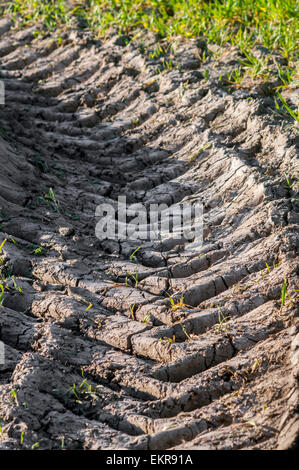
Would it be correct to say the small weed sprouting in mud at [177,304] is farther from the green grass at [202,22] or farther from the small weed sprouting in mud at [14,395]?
the green grass at [202,22]

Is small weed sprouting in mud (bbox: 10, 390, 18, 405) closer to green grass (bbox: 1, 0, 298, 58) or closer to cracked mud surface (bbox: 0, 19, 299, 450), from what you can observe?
cracked mud surface (bbox: 0, 19, 299, 450)

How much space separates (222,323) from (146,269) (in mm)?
602

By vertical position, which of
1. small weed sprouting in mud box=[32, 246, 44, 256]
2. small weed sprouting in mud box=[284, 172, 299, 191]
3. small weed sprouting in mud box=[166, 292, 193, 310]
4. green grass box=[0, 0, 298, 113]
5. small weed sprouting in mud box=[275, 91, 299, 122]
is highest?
green grass box=[0, 0, 298, 113]

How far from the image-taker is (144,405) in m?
2.08

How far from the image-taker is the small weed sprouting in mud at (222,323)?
2325 millimetres

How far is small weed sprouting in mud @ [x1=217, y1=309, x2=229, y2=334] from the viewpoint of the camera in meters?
2.32

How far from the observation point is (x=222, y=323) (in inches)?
93.3

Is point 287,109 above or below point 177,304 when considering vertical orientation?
above

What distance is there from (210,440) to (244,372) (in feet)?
1.09

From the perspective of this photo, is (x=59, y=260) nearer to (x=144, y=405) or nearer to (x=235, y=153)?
(x=144, y=405)

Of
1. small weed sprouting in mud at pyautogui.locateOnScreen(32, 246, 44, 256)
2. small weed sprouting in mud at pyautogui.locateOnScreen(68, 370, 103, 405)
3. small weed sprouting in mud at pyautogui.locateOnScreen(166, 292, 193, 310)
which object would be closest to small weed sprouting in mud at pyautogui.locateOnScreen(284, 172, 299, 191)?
small weed sprouting in mud at pyautogui.locateOnScreen(166, 292, 193, 310)

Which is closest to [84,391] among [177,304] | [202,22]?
[177,304]

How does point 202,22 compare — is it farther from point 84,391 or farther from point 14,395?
point 14,395
